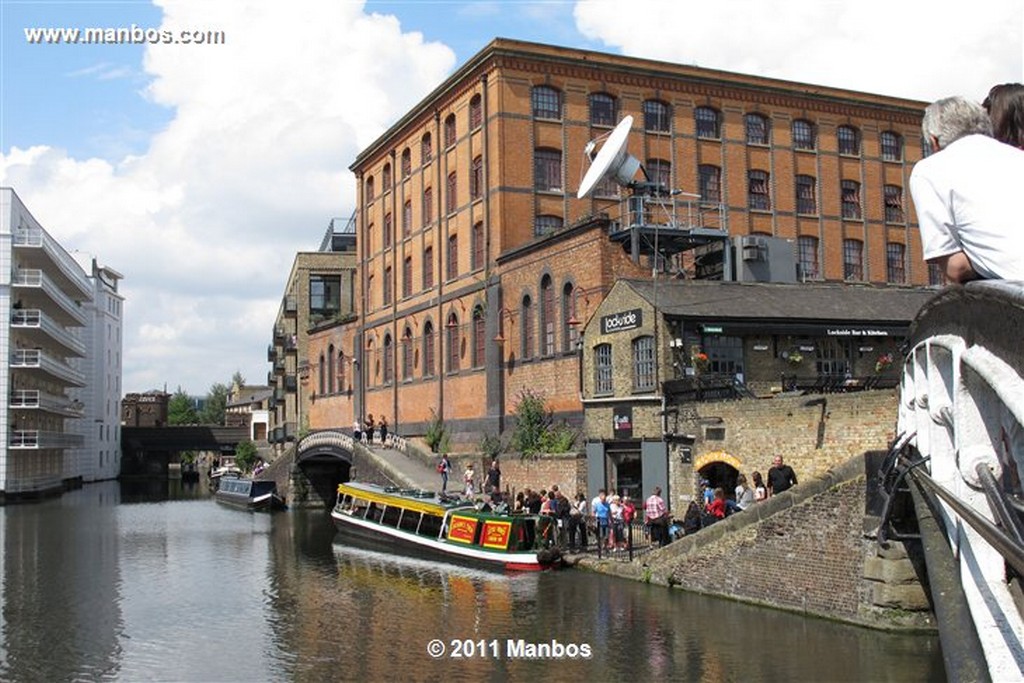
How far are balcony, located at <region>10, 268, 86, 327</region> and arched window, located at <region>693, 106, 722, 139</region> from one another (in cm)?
3280

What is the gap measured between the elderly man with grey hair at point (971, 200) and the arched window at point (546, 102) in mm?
34688

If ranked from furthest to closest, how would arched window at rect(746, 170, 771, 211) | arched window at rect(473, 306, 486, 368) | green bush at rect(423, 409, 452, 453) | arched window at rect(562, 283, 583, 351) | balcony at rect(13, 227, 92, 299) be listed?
1. balcony at rect(13, 227, 92, 299)
2. arched window at rect(746, 170, 771, 211)
3. green bush at rect(423, 409, 452, 453)
4. arched window at rect(473, 306, 486, 368)
5. arched window at rect(562, 283, 583, 351)

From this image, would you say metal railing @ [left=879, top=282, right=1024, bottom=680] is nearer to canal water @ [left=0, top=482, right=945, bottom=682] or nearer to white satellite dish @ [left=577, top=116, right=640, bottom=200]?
canal water @ [left=0, top=482, right=945, bottom=682]

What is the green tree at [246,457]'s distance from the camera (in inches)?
2896

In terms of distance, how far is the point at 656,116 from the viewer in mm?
40562

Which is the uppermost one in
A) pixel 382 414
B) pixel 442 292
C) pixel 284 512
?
pixel 442 292

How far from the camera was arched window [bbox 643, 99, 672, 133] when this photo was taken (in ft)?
132

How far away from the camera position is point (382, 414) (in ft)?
160

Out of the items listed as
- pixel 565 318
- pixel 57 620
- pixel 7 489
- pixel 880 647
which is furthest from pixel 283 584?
pixel 7 489

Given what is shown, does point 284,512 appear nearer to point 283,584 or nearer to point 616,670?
point 283,584

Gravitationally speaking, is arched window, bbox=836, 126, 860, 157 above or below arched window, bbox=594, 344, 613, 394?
above

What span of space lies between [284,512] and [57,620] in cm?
2919

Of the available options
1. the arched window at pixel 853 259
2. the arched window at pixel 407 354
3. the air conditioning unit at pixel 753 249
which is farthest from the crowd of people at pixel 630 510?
the arched window at pixel 853 259

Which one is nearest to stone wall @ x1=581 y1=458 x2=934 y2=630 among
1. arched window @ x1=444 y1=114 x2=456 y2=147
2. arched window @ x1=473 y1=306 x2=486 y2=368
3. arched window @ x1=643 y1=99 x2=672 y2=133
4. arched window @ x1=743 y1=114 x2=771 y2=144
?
arched window @ x1=473 y1=306 x2=486 y2=368
